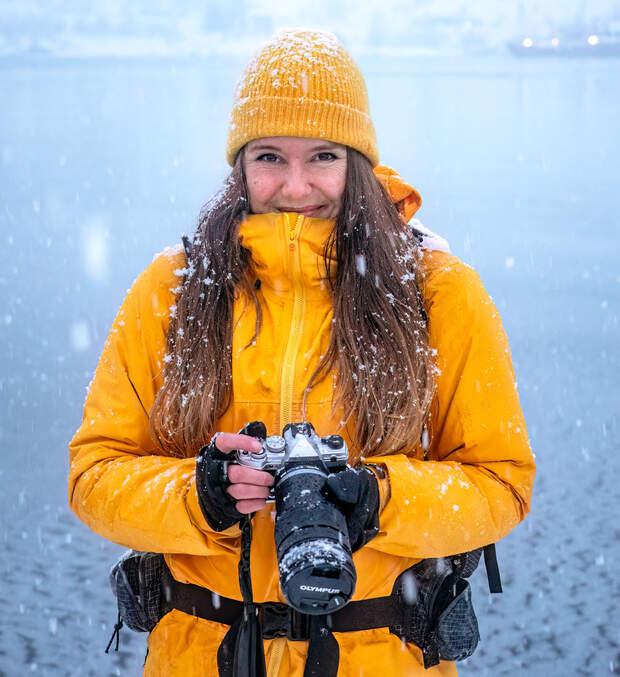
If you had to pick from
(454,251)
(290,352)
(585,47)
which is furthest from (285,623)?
(585,47)

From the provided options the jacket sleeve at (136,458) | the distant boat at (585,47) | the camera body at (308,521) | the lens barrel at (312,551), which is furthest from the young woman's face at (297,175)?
the distant boat at (585,47)

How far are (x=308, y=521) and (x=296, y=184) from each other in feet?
2.11

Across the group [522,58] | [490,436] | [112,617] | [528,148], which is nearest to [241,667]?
[490,436]

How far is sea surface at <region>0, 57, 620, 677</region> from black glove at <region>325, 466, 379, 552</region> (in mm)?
760

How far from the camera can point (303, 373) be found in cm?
131

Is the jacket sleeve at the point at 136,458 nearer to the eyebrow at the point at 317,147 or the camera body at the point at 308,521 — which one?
the camera body at the point at 308,521

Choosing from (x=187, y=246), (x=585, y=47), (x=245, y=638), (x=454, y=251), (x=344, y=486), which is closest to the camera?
(x=344, y=486)

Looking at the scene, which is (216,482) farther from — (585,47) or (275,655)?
(585,47)

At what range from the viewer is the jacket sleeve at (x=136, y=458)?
1219 mm

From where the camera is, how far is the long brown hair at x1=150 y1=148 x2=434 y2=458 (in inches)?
51.8

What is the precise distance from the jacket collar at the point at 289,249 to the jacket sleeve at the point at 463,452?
0.22 m

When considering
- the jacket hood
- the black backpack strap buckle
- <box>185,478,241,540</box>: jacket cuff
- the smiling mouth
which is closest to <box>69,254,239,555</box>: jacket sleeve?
<box>185,478,241,540</box>: jacket cuff

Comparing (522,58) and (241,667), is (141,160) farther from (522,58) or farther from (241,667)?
(522,58)

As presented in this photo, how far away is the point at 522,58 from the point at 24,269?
1706cm
